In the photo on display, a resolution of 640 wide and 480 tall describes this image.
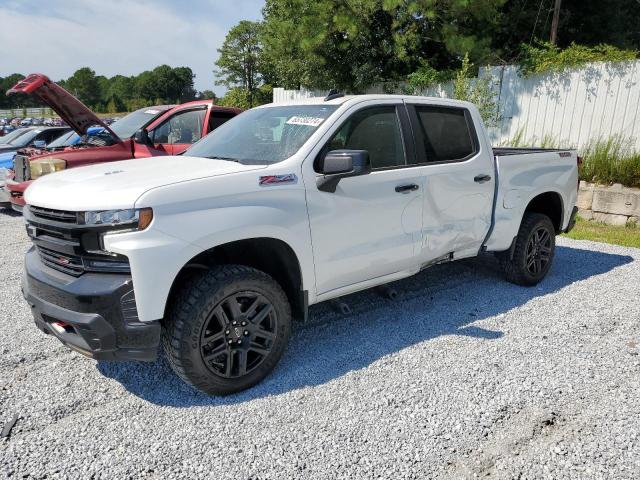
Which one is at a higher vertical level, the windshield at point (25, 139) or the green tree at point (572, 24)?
the green tree at point (572, 24)

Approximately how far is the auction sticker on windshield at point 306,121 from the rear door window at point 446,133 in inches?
40.3

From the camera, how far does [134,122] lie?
8.48m

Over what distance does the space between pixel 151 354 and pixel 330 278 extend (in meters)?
1.32

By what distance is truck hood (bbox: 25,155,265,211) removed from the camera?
276 centimetres

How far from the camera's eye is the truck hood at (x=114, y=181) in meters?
2.76

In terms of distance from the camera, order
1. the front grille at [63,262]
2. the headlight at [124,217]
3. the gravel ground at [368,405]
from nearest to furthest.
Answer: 1. the gravel ground at [368,405]
2. the headlight at [124,217]
3. the front grille at [63,262]

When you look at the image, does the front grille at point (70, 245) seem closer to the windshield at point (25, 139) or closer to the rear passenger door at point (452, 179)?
the rear passenger door at point (452, 179)

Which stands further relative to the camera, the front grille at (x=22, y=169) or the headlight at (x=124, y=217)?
the front grille at (x=22, y=169)

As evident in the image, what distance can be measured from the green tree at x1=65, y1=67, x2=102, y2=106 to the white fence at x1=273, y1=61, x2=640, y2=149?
5102 inches

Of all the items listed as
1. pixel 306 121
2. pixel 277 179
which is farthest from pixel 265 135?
pixel 277 179

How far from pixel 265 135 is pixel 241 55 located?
149 feet

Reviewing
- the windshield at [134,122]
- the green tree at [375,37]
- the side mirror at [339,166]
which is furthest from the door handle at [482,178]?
the green tree at [375,37]

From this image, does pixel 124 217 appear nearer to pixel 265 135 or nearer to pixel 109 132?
pixel 265 135

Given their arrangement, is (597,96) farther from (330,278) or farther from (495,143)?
(330,278)
